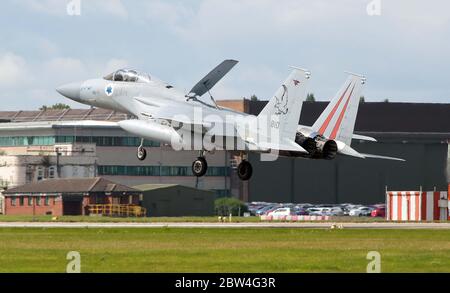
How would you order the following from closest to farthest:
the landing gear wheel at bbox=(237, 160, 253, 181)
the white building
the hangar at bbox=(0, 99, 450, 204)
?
1. the landing gear wheel at bbox=(237, 160, 253, 181)
2. the white building
3. the hangar at bbox=(0, 99, 450, 204)

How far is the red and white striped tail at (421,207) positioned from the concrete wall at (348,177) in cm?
4456

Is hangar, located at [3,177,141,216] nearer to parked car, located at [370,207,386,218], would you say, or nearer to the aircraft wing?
parked car, located at [370,207,386,218]

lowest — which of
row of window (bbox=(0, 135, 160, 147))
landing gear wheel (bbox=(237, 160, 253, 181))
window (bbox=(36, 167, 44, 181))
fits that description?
landing gear wheel (bbox=(237, 160, 253, 181))

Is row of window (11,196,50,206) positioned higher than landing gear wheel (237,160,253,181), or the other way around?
landing gear wheel (237,160,253,181)

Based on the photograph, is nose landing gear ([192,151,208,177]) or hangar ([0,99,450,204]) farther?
hangar ([0,99,450,204])

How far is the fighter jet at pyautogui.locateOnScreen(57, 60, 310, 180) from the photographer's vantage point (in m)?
54.8

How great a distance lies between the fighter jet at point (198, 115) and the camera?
54812mm

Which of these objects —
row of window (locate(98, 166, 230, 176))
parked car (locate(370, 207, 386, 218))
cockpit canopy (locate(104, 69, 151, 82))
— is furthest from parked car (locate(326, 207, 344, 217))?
cockpit canopy (locate(104, 69, 151, 82))

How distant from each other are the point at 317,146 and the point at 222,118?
517cm

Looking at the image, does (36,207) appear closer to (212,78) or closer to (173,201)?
(173,201)

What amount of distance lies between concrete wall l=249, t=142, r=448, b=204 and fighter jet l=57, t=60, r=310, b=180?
69485mm

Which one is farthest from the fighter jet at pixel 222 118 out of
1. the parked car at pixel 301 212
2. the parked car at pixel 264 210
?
the parked car at pixel 264 210

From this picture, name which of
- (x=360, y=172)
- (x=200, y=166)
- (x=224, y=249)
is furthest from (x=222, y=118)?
(x=360, y=172)
